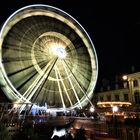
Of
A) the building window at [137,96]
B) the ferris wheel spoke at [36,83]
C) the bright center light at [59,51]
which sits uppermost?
the bright center light at [59,51]

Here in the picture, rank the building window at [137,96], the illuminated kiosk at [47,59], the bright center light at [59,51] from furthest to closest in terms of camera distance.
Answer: the building window at [137,96]
the bright center light at [59,51]
the illuminated kiosk at [47,59]

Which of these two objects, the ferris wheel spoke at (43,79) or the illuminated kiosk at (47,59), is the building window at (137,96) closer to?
the illuminated kiosk at (47,59)

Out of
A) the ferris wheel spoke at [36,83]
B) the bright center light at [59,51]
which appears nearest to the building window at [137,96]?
the bright center light at [59,51]

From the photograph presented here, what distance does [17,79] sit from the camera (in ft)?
64.5

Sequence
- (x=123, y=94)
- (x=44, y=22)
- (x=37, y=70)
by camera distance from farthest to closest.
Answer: (x=123, y=94) < (x=44, y=22) < (x=37, y=70)

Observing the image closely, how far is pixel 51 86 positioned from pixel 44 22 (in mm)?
6100

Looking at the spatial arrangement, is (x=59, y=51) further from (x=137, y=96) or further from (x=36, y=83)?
(x=137, y=96)

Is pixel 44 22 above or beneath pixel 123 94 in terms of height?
above

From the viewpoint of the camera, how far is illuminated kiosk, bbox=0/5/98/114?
770 inches

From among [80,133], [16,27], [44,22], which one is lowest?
[80,133]

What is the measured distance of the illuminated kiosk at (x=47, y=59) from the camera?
19.6 m

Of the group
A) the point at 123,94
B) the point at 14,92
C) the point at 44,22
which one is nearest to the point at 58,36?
the point at 44,22

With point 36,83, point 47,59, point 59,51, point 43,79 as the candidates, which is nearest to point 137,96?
point 59,51

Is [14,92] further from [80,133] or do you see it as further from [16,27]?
[80,133]
